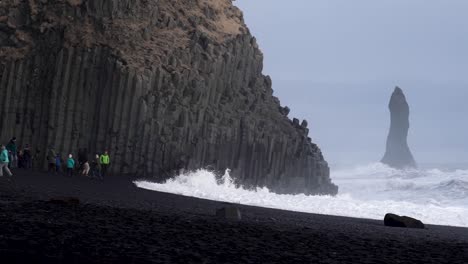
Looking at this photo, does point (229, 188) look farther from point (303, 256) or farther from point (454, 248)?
point (303, 256)

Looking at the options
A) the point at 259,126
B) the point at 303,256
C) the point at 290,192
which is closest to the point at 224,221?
the point at 303,256

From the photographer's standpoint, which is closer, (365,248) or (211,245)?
(211,245)

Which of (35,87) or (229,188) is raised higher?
(35,87)

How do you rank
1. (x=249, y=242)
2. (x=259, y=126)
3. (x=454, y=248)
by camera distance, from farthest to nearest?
(x=259, y=126) < (x=454, y=248) < (x=249, y=242)

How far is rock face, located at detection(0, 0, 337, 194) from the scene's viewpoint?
53.7 m

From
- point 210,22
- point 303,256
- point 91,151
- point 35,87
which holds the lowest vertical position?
point 303,256

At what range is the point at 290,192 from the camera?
69.9m

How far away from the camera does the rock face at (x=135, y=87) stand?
5366cm

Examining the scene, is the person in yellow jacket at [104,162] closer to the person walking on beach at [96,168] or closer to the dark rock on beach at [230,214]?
the person walking on beach at [96,168]

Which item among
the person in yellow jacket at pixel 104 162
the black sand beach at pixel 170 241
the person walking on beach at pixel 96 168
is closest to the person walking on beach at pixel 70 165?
the person walking on beach at pixel 96 168

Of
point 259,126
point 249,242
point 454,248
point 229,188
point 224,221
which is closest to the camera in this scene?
point 249,242

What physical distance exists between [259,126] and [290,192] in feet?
28.6

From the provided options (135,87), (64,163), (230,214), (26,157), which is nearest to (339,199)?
(135,87)

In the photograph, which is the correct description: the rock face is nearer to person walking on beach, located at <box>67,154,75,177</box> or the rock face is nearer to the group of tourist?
the group of tourist
